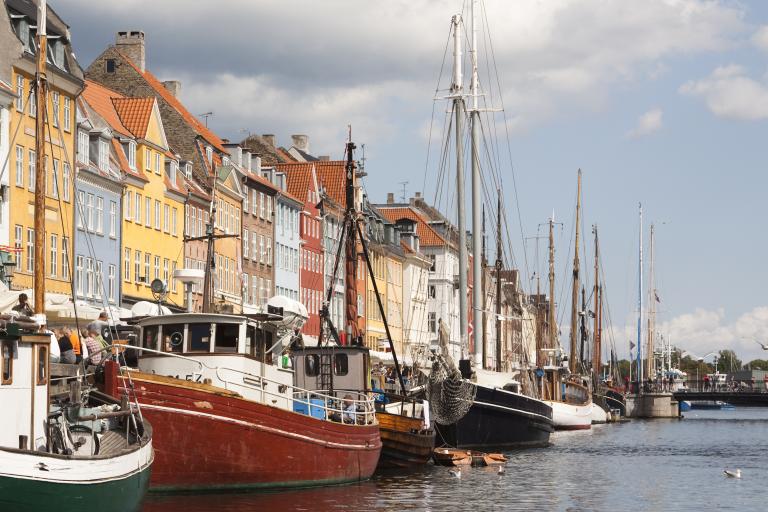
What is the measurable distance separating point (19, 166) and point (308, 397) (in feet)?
92.9

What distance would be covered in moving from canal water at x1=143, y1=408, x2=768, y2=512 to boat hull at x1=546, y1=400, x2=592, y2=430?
75.1 ft

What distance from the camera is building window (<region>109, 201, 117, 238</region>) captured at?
2841 inches

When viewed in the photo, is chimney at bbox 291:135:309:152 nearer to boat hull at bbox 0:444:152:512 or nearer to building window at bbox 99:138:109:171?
building window at bbox 99:138:109:171

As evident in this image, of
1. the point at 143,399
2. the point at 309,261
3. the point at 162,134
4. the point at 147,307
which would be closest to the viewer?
the point at 143,399

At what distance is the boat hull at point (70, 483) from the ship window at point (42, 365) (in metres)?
1.58

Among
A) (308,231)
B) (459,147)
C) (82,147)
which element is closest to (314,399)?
(459,147)

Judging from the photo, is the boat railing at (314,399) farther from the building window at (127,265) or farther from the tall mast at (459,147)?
the building window at (127,265)

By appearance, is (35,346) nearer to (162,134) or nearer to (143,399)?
(143,399)

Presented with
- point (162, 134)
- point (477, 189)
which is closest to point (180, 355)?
point (477, 189)

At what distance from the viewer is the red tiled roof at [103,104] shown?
2918 inches

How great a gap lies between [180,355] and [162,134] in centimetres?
4707

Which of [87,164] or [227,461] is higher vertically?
[87,164]

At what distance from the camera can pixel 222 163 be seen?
3593 inches

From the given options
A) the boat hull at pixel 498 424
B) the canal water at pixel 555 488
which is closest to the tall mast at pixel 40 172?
the canal water at pixel 555 488
